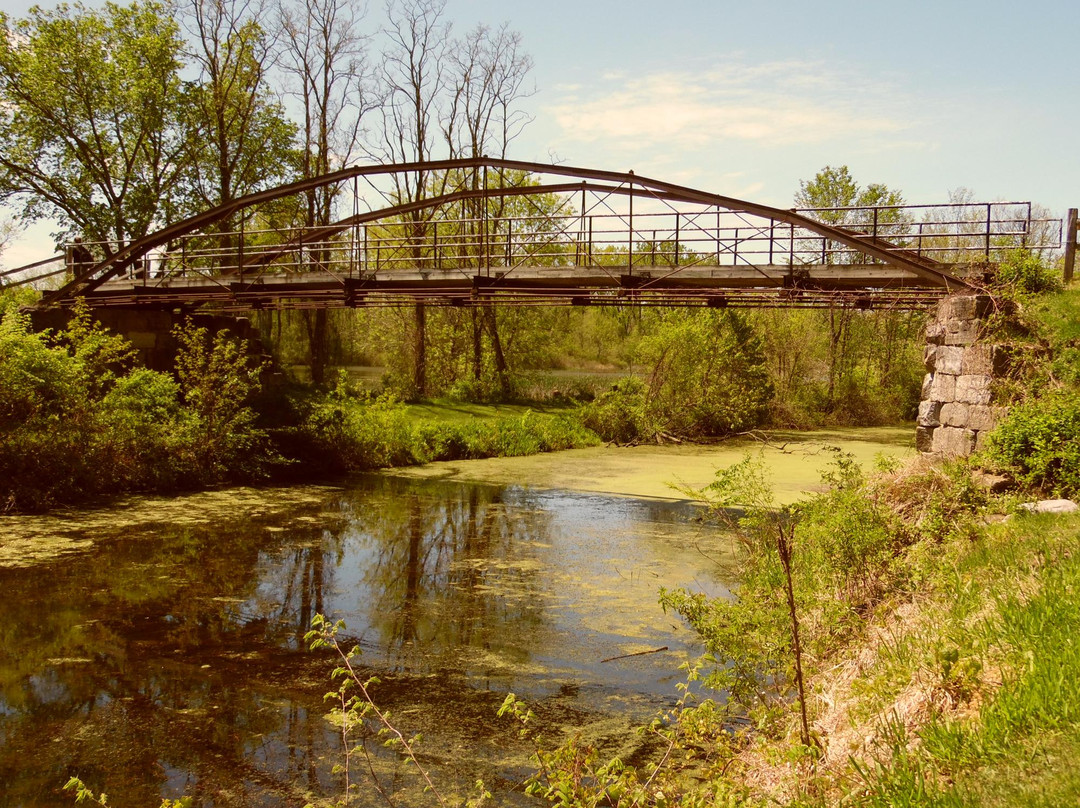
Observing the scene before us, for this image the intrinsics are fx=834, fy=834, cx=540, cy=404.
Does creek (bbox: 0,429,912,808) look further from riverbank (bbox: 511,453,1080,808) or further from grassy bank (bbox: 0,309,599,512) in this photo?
grassy bank (bbox: 0,309,599,512)

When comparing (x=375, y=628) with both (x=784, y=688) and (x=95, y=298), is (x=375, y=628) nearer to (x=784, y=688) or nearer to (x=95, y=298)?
(x=784, y=688)

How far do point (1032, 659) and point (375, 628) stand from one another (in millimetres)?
6605

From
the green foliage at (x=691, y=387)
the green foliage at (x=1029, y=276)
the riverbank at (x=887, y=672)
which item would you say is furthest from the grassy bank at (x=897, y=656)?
the green foliage at (x=691, y=387)

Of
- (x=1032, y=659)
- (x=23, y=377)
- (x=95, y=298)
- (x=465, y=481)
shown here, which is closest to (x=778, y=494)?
(x=465, y=481)

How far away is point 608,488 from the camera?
59.7 ft

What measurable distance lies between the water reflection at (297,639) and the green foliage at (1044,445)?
12.4 ft

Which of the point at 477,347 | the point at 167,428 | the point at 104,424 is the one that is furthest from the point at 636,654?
the point at 477,347

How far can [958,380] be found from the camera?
11930 mm

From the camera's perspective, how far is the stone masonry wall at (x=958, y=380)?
37.5 feet

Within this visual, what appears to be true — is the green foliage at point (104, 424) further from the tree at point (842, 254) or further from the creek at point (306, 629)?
the tree at point (842, 254)

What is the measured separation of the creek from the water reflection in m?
0.03

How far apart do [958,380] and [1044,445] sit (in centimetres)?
306

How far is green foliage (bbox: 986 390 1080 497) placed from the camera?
342 inches

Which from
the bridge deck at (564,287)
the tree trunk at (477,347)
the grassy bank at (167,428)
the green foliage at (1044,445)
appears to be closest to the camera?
the green foliage at (1044,445)
